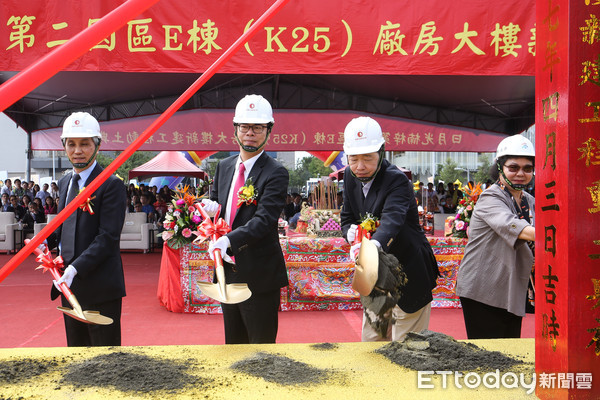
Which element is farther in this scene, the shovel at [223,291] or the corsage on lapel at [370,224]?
the corsage on lapel at [370,224]

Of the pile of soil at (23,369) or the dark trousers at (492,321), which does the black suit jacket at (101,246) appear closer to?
the pile of soil at (23,369)

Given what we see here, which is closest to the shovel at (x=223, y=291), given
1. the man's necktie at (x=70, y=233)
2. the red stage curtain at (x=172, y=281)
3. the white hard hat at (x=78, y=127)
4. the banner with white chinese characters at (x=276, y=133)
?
the man's necktie at (x=70, y=233)

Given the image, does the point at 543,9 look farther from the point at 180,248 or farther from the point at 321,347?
the point at 180,248

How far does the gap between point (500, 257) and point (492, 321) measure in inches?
12.2

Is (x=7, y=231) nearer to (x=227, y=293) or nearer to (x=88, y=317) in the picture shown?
(x=88, y=317)

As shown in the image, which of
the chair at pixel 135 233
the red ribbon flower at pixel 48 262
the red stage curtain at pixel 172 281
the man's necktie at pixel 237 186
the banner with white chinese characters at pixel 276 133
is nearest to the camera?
the red ribbon flower at pixel 48 262

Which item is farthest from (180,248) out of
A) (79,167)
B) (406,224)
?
(406,224)

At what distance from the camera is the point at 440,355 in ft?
5.17

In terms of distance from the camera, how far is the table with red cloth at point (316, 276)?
5051 millimetres

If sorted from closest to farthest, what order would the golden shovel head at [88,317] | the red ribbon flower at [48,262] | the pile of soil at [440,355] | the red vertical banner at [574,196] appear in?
the red vertical banner at [574,196], the pile of soil at [440,355], the golden shovel head at [88,317], the red ribbon flower at [48,262]

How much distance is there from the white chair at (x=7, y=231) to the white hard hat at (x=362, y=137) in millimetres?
9209

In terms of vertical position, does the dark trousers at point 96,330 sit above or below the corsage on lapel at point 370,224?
below

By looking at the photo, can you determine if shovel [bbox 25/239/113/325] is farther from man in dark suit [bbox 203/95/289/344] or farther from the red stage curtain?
the red stage curtain

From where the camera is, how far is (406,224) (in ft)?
7.78
